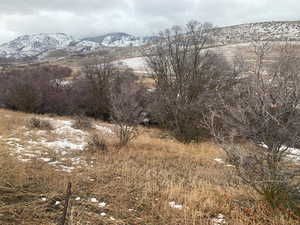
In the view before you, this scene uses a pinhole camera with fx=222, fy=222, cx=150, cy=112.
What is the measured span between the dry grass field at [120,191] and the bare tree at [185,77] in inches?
181

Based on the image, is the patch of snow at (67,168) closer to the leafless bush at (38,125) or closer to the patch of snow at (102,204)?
the patch of snow at (102,204)

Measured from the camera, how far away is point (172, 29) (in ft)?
46.1

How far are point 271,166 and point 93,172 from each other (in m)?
3.71

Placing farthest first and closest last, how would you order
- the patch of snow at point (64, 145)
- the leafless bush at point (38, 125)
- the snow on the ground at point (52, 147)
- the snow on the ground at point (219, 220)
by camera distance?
the leafless bush at point (38, 125) → the patch of snow at point (64, 145) → the snow on the ground at point (52, 147) → the snow on the ground at point (219, 220)

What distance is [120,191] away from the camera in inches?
166

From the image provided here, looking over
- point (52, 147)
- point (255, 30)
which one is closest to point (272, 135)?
point (52, 147)

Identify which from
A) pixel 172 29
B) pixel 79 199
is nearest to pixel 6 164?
pixel 79 199

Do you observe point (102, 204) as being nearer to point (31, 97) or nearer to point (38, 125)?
point (38, 125)

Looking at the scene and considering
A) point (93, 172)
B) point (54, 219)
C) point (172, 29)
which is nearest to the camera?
point (54, 219)

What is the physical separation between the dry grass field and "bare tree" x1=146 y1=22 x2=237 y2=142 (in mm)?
4586

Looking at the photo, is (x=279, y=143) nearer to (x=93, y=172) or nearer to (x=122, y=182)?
(x=122, y=182)

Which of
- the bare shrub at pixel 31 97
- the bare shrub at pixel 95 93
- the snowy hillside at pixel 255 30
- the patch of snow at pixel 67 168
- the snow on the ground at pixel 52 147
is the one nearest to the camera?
the patch of snow at pixel 67 168

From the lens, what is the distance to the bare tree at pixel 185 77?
37.9 feet

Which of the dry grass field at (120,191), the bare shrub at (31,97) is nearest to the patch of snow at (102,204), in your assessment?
the dry grass field at (120,191)
